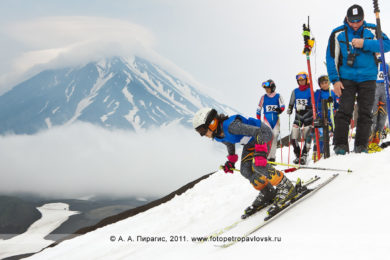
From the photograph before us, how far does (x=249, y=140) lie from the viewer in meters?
5.53

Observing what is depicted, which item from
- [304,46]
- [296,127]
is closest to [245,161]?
[304,46]

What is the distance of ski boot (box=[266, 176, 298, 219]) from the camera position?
5102 millimetres

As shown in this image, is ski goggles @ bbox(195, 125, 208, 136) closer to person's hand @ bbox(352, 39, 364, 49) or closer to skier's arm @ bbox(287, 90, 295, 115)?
person's hand @ bbox(352, 39, 364, 49)

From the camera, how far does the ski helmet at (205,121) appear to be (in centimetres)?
502

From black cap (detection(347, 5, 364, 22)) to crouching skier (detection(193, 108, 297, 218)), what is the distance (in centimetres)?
296

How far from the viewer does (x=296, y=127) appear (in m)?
10.4

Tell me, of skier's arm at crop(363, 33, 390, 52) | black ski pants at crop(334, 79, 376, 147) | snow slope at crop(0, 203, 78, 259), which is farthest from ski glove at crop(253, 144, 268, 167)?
snow slope at crop(0, 203, 78, 259)

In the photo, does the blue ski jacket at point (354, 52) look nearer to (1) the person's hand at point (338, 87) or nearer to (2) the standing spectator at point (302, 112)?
(1) the person's hand at point (338, 87)

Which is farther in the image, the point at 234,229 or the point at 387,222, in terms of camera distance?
the point at 234,229

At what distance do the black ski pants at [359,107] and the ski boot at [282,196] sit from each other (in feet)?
7.08

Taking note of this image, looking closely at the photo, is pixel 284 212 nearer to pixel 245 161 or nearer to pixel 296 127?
pixel 245 161

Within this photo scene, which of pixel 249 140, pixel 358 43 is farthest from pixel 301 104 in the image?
pixel 249 140

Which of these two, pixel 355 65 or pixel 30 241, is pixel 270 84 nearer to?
pixel 355 65

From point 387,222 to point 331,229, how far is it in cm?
59
